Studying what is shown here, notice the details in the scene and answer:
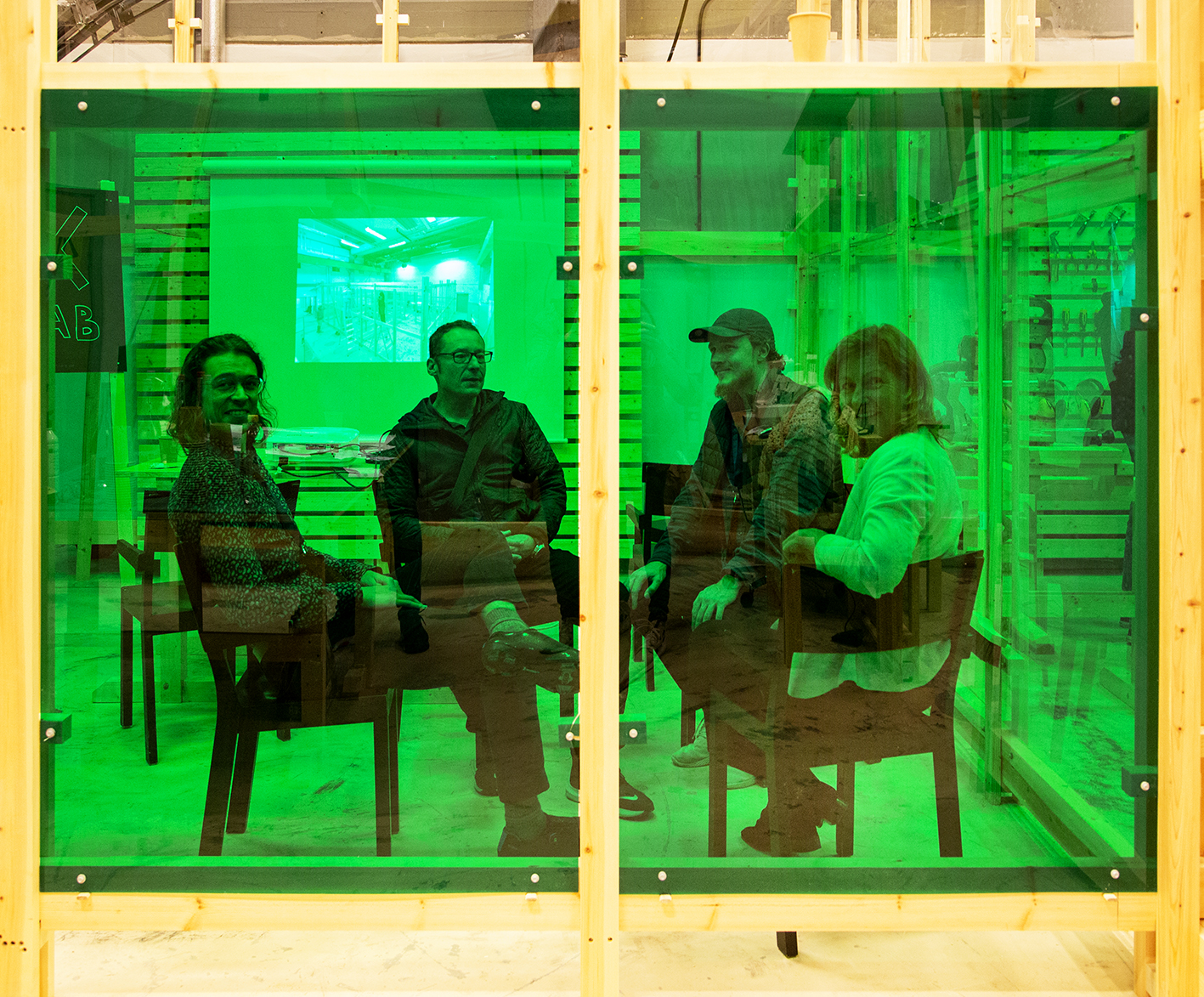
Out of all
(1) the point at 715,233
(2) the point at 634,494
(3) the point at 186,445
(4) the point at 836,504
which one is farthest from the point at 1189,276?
(3) the point at 186,445

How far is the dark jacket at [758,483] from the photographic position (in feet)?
7.02

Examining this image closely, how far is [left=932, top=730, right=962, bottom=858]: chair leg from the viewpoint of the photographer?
7.29 ft

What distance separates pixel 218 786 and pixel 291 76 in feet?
5.35

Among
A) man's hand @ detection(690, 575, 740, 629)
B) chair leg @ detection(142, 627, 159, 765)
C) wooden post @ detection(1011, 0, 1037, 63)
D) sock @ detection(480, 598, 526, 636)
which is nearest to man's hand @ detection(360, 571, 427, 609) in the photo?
sock @ detection(480, 598, 526, 636)

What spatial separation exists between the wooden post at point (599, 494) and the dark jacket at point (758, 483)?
17 cm

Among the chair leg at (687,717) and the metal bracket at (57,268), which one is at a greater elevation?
the metal bracket at (57,268)

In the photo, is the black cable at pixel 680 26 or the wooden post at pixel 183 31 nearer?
the wooden post at pixel 183 31

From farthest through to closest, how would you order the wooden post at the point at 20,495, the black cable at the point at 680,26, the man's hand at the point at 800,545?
1. the black cable at the point at 680,26
2. the man's hand at the point at 800,545
3. the wooden post at the point at 20,495

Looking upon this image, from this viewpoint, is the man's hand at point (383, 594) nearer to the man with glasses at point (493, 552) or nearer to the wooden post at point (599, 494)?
the man with glasses at point (493, 552)

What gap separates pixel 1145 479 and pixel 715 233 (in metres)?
1.14

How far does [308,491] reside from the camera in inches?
85.0

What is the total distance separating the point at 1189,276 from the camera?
6.92 feet

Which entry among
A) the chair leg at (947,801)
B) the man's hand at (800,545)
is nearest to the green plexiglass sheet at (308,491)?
the man's hand at (800,545)

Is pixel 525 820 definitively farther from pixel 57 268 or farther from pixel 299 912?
pixel 57 268
